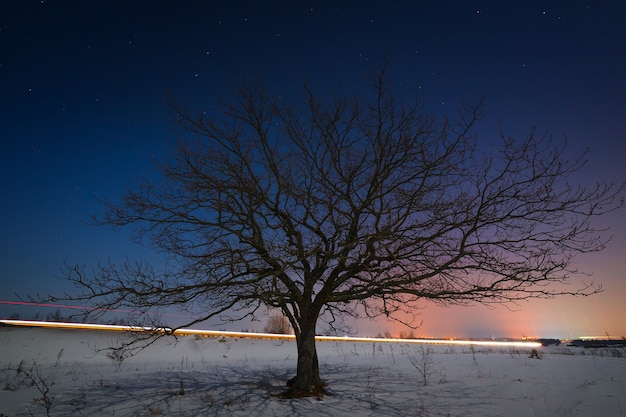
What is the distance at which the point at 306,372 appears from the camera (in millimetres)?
8797

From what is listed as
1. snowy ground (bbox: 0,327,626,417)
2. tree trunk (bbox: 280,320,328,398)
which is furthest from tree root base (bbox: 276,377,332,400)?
snowy ground (bbox: 0,327,626,417)

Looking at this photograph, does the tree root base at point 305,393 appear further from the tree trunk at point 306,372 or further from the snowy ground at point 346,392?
the snowy ground at point 346,392

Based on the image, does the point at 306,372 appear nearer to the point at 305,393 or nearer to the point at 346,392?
the point at 305,393

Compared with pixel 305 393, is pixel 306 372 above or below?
above

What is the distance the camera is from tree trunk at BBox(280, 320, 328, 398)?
27.5 ft

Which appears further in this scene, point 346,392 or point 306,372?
point 306,372

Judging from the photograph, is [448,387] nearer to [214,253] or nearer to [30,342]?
[214,253]

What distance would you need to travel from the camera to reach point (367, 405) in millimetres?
7129

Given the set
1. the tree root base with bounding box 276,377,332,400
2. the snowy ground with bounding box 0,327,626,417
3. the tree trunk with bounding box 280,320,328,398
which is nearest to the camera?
the snowy ground with bounding box 0,327,626,417

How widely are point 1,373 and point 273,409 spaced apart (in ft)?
35.9

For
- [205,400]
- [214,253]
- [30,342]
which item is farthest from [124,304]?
[30,342]

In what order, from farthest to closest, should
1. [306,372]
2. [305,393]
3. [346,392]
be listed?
[306,372], [346,392], [305,393]

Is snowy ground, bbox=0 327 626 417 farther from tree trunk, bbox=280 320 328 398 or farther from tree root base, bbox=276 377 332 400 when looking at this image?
tree trunk, bbox=280 320 328 398

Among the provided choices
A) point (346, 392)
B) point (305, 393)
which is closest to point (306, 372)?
point (305, 393)
